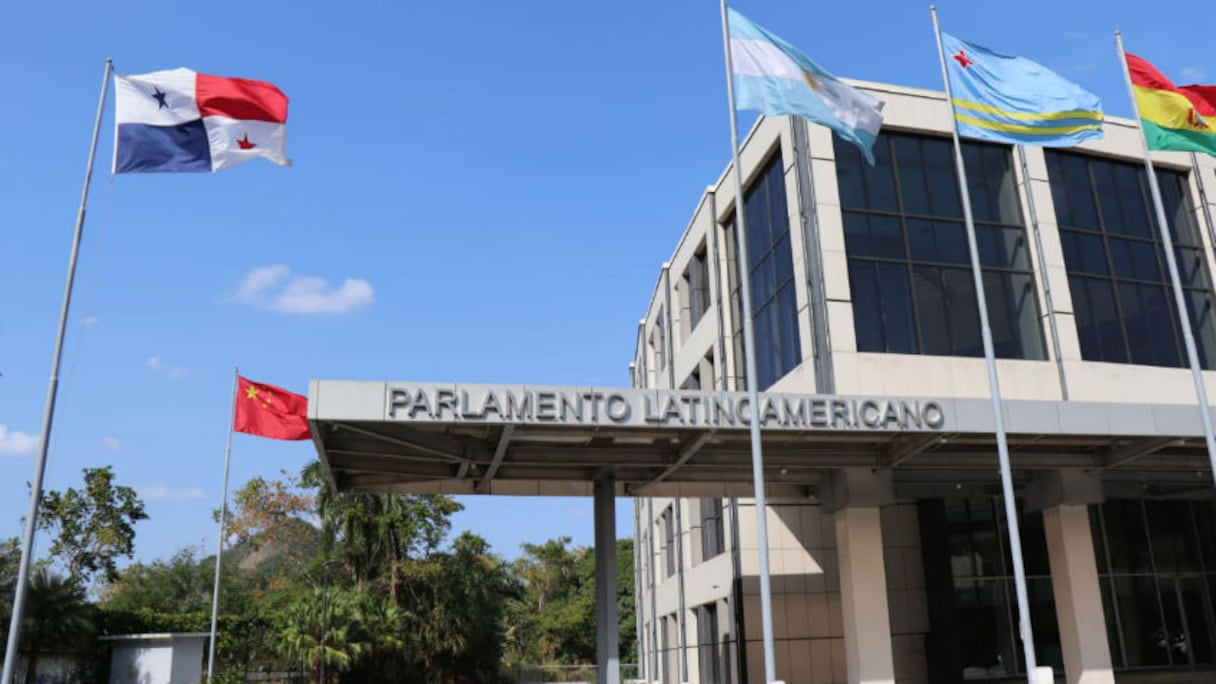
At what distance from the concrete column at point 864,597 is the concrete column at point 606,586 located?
631cm

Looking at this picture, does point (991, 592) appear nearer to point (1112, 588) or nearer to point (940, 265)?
point (1112, 588)

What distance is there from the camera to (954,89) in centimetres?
2009

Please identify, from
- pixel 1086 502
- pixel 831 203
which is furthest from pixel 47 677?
pixel 1086 502

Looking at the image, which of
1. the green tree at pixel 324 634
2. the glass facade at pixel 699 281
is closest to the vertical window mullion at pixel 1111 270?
the glass facade at pixel 699 281

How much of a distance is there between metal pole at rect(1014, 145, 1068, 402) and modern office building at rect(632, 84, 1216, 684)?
0.22 ft

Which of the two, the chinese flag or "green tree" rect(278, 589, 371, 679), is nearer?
the chinese flag

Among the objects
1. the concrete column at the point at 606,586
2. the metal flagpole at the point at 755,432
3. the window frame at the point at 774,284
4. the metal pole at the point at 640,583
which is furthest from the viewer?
the metal pole at the point at 640,583

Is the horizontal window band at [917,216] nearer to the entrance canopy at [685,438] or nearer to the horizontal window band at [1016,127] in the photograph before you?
the entrance canopy at [685,438]

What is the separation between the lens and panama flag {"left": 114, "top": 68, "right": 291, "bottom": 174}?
17.1 meters

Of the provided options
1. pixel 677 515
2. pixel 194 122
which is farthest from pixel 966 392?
pixel 194 122

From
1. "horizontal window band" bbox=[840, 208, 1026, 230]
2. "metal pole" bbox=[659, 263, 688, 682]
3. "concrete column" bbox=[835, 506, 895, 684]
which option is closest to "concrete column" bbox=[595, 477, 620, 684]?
Answer: "concrete column" bbox=[835, 506, 895, 684]

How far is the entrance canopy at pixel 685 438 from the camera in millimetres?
19453

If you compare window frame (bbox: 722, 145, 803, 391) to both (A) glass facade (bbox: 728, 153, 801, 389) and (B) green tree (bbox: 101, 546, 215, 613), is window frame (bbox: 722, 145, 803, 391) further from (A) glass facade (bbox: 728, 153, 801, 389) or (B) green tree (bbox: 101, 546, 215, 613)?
(B) green tree (bbox: 101, 546, 215, 613)

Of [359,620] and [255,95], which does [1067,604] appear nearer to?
[255,95]
